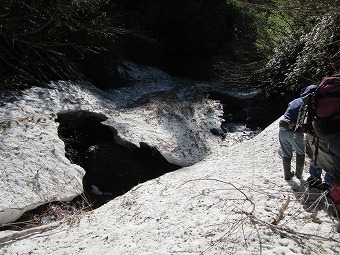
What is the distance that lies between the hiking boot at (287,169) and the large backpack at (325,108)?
1.13m

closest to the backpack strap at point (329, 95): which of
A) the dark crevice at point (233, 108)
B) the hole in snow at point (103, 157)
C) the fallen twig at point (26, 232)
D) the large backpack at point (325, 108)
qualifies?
the large backpack at point (325, 108)

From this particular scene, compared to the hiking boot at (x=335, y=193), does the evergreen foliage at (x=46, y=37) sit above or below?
above

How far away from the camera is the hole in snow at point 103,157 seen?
7691 millimetres

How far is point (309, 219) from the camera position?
4.37 metres

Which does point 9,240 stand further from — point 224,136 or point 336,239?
point 224,136

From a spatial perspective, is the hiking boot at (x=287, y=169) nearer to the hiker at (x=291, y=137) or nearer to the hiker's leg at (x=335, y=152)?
the hiker at (x=291, y=137)

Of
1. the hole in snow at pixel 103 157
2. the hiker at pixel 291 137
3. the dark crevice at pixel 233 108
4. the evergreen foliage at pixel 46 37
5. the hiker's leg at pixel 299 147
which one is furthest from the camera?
the dark crevice at pixel 233 108

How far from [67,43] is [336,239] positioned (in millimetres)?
8776

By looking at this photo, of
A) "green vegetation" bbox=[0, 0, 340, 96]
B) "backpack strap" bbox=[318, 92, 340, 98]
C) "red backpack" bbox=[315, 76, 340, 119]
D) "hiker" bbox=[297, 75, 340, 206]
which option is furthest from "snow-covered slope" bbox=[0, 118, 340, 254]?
"green vegetation" bbox=[0, 0, 340, 96]

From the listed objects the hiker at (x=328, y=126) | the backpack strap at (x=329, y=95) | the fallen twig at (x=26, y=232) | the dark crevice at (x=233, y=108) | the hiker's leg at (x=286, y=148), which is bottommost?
the fallen twig at (x=26, y=232)

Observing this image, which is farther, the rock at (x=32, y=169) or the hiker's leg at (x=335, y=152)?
→ the rock at (x=32, y=169)

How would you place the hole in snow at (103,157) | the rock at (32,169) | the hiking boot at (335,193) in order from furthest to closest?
the hole in snow at (103,157) < the rock at (32,169) < the hiking boot at (335,193)

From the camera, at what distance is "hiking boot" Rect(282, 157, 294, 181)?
534 cm

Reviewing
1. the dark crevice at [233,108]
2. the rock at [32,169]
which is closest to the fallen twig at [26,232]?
the rock at [32,169]
